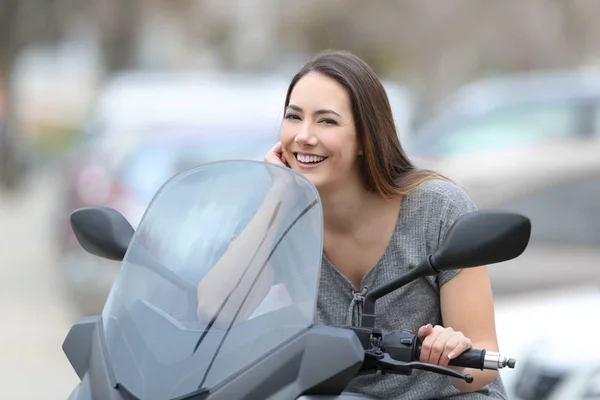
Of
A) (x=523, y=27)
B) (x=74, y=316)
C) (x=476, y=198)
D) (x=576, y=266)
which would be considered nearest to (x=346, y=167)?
(x=576, y=266)

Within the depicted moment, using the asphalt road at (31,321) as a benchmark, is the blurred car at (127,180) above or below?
above

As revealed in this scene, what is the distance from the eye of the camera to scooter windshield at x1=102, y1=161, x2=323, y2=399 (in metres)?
2.40

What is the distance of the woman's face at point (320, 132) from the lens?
305cm

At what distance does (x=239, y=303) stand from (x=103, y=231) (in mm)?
647

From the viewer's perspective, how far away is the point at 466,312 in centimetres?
299

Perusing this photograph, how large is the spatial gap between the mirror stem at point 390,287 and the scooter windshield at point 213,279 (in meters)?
0.19

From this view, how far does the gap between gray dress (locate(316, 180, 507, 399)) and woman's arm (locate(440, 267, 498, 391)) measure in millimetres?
31

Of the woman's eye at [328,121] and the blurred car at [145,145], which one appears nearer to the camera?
the woman's eye at [328,121]

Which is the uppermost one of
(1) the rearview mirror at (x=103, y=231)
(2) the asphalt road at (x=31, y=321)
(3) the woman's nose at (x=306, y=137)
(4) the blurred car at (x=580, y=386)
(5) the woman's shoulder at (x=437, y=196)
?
(3) the woman's nose at (x=306, y=137)

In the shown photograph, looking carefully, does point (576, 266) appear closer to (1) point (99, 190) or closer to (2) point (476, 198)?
(2) point (476, 198)

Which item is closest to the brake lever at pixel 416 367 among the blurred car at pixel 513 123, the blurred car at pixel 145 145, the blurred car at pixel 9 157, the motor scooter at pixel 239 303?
the motor scooter at pixel 239 303

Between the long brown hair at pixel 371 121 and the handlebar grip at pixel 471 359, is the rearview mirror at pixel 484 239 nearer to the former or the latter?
the handlebar grip at pixel 471 359

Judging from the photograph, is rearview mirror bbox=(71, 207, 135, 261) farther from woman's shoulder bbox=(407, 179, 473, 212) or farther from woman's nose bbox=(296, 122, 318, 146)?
woman's shoulder bbox=(407, 179, 473, 212)

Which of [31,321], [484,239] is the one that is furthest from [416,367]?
[31,321]
